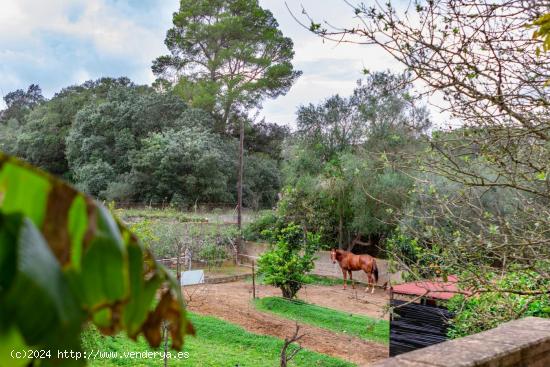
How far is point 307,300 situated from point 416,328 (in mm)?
7055

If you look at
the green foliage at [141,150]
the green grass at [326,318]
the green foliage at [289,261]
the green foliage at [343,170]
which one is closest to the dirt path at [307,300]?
the green grass at [326,318]

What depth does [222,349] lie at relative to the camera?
882cm

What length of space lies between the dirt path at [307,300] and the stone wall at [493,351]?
414 centimetres

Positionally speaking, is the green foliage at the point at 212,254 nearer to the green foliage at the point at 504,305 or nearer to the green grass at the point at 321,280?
the green grass at the point at 321,280

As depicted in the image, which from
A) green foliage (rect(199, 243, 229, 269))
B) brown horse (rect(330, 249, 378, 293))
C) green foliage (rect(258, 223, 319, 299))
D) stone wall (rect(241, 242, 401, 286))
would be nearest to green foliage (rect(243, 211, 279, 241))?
stone wall (rect(241, 242, 401, 286))

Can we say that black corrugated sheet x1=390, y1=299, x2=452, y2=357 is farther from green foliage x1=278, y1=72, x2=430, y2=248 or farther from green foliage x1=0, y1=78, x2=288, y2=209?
green foliage x1=0, y1=78, x2=288, y2=209

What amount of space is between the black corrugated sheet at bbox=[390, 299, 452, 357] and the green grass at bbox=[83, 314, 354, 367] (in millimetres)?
1095

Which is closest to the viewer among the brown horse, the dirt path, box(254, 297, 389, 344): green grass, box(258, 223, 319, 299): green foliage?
the dirt path

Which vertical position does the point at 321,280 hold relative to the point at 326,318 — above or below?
below

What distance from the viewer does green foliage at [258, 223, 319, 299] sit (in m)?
14.0

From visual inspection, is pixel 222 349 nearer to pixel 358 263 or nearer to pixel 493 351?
pixel 493 351

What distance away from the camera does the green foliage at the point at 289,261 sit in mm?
13953

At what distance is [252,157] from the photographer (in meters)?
27.5

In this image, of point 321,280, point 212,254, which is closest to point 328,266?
point 321,280
